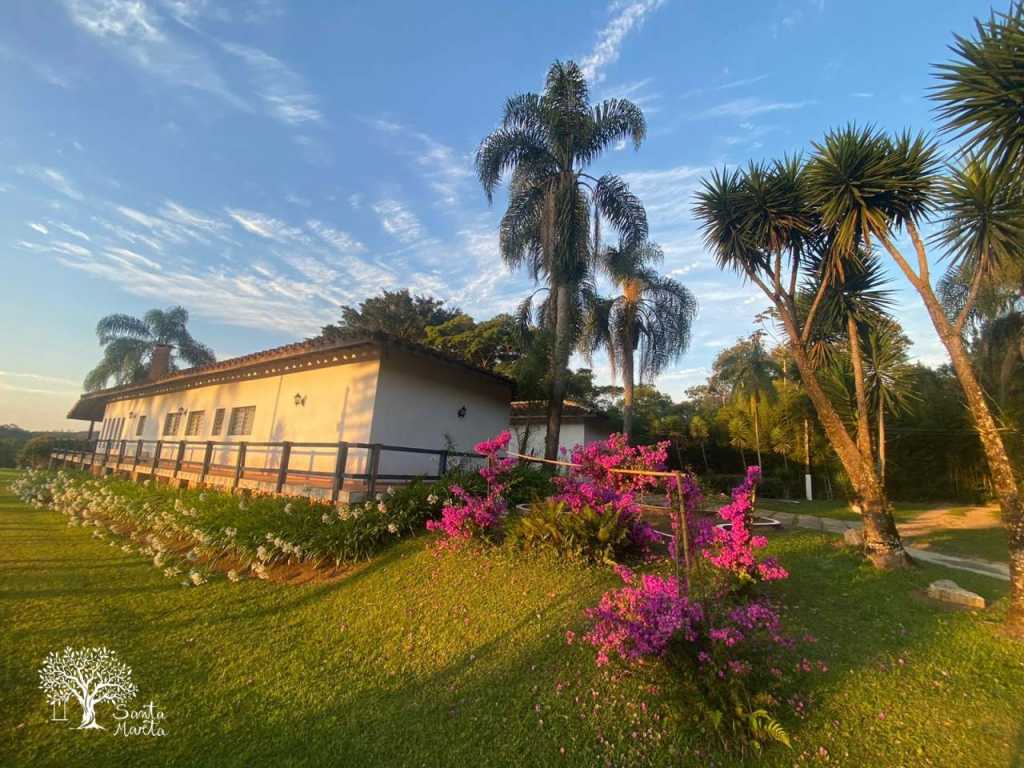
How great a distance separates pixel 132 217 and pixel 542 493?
45.2 ft

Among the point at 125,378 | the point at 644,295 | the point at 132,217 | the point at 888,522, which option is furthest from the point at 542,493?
the point at 125,378

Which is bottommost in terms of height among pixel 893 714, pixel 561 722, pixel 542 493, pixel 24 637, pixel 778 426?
pixel 24 637

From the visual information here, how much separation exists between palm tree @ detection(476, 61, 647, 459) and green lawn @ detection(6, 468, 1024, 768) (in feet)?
24.8

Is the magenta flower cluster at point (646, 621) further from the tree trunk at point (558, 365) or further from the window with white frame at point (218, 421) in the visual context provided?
the window with white frame at point (218, 421)

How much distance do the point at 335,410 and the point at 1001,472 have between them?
10.8m

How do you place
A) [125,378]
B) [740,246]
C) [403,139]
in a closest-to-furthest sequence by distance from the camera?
[740,246]
[403,139]
[125,378]

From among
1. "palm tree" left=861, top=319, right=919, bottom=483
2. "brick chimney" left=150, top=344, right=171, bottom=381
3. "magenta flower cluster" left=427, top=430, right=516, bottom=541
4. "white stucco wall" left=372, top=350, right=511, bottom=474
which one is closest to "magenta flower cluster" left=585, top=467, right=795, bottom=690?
"magenta flower cluster" left=427, top=430, right=516, bottom=541

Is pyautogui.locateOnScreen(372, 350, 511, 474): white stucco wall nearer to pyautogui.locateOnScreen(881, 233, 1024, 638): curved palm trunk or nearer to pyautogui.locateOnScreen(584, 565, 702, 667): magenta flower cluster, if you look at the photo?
pyautogui.locateOnScreen(584, 565, 702, 667): magenta flower cluster

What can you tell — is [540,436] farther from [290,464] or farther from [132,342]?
[132,342]

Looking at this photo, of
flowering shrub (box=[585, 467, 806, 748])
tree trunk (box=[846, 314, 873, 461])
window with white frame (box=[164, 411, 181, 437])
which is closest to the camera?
flowering shrub (box=[585, 467, 806, 748])

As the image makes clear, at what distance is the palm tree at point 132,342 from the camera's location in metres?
27.1

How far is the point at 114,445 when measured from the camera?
59.7ft

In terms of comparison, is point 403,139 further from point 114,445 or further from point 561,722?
point 114,445

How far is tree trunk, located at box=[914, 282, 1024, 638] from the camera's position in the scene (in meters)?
4.47
